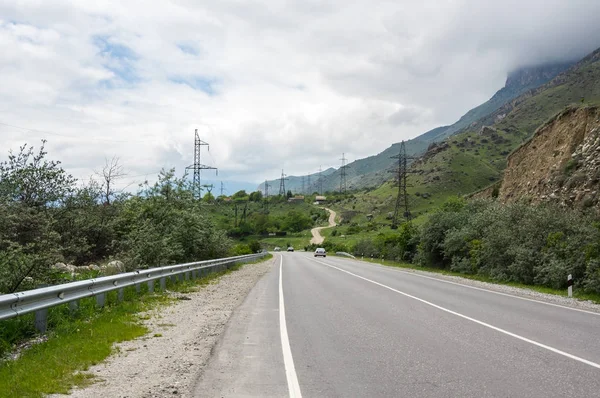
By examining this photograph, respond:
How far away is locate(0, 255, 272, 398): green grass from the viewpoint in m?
5.80

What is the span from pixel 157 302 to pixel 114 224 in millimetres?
11735

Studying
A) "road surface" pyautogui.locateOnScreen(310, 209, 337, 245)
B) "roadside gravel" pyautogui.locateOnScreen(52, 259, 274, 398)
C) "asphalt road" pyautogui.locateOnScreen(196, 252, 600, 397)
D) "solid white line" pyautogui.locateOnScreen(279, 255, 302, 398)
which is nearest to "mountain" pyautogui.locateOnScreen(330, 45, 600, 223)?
"road surface" pyautogui.locateOnScreen(310, 209, 337, 245)

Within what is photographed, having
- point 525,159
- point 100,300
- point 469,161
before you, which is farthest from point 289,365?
point 469,161

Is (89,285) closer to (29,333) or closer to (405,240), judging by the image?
(29,333)

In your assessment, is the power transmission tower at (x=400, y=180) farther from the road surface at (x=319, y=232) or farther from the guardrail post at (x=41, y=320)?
the guardrail post at (x=41, y=320)

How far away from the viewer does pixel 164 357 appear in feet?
24.5

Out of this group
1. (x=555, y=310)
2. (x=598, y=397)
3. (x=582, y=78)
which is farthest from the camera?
(x=582, y=78)

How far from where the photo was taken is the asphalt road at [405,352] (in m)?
5.89

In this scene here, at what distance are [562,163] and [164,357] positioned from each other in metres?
32.7

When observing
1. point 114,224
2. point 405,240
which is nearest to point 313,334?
point 114,224

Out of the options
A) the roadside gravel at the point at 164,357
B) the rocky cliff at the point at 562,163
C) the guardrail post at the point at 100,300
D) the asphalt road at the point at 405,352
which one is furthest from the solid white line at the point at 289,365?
the rocky cliff at the point at 562,163

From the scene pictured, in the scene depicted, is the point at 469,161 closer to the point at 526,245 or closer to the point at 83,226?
the point at 526,245

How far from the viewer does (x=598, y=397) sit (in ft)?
18.0

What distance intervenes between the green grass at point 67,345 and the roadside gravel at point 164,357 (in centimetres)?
23
